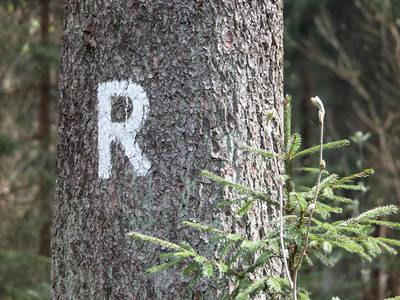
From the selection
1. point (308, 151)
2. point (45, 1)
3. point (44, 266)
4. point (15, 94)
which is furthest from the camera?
point (15, 94)

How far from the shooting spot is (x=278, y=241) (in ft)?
6.86

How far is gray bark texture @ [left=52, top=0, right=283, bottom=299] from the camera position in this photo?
221 centimetres

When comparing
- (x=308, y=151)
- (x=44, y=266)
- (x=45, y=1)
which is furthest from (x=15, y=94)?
(x=308, y=151)

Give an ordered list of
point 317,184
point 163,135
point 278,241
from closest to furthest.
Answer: point 317,184
point 278,241
point 163,135

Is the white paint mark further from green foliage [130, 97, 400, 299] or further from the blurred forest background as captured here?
the blurred forest background

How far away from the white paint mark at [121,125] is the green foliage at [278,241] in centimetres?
25

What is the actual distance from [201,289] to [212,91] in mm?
627

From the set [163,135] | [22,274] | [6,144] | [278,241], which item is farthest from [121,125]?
[22,274]

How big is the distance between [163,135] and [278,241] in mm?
492

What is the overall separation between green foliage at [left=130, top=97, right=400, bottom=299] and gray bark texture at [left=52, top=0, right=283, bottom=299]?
66mm

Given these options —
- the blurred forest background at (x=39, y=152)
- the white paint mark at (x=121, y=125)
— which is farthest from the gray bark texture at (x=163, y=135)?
the blurred forest background at (x=39, y=152)

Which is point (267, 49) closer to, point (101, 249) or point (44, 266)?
point (101, 249)

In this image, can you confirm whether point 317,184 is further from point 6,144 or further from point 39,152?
point 39,152

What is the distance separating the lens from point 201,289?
218cm
